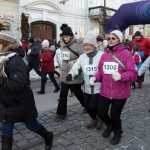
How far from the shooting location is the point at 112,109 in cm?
378

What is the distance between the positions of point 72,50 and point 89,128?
1.47 meters

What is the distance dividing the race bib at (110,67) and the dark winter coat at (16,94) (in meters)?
1.18

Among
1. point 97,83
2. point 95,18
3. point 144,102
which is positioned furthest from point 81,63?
point 95,18

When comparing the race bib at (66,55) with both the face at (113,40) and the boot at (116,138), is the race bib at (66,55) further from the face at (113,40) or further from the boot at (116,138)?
the boot at (116,138)

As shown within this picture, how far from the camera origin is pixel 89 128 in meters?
4.52

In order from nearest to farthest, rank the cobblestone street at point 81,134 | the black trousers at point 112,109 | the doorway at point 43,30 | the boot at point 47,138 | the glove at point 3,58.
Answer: the glove at point 3,58 < the boot at point 47,138 < the black trousers at point 112,109 < the cobblestone street at point 81,134 < the doorway at point 43,30

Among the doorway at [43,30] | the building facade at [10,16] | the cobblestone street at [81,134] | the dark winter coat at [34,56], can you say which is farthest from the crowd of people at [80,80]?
the doorway at [43,30]

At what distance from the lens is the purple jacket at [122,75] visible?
139 inches

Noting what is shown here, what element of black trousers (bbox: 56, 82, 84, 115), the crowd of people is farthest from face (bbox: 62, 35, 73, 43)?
Result: black trousers (bbox: 56, 82, 84, 115)

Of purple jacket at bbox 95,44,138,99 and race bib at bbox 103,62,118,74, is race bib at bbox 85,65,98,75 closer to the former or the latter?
purple jacket at bbox 95,44,138,99

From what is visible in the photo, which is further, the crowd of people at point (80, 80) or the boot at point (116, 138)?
the boot at point (116, 138)

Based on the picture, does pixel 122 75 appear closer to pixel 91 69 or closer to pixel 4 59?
pixel 91 69

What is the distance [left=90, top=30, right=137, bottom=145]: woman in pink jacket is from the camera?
3.54m

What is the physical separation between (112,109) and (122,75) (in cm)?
60
